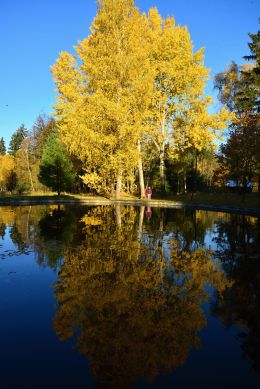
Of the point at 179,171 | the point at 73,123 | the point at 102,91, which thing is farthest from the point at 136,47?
the point at 179,171

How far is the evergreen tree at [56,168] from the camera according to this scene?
34.9m

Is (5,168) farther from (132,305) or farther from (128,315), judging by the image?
(128,315)

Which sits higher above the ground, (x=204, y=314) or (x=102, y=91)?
(x=102, y=91)

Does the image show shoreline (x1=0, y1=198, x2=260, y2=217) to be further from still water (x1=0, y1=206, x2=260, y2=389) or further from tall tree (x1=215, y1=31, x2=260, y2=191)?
still water (x1=0, y1=206, x2=260, y2=389)

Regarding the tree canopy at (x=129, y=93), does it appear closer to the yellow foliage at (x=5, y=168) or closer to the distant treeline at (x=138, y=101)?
the distant treeline at (x=138, y=101)

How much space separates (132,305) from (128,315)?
46 centimetres

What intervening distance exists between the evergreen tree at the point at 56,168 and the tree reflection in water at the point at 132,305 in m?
24.8

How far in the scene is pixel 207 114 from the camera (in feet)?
94.0

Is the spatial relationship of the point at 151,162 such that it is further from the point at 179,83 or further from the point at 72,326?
the point at 72,326

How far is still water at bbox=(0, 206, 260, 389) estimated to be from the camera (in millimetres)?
4258

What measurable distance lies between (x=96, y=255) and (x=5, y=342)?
4987mm

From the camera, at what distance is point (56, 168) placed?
114 ft

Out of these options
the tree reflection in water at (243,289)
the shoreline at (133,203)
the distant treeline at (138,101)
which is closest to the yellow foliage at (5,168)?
the distant treeline at (138,101)

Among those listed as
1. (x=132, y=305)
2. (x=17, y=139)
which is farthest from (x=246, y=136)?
(x=17, y=139)
